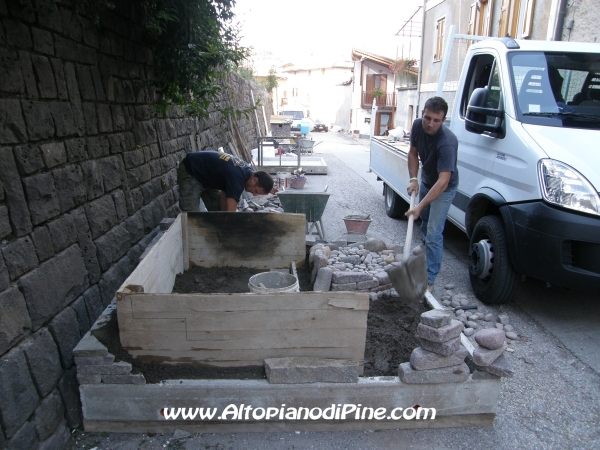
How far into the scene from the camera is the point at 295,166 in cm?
1209

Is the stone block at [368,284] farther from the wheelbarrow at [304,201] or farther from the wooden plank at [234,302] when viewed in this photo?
the wheelbarrow at [304,201]

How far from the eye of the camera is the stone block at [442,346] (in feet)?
7.95

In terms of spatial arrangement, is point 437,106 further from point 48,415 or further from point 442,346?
point 48,415

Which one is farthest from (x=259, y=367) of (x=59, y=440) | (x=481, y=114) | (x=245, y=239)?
(x=481, y=114)

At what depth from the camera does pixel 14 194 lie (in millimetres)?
2154

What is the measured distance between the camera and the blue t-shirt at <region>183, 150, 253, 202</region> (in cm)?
446

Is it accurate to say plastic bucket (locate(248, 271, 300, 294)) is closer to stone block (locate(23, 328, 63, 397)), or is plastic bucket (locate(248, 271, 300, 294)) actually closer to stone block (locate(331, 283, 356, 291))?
stone block (locate(331, 283, 356, 291))

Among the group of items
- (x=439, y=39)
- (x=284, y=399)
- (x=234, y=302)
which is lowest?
(x=284, y=399)

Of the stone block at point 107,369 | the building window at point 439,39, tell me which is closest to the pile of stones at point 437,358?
the stone block at point 107,369

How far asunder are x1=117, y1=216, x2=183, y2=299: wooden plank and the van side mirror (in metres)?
3.01

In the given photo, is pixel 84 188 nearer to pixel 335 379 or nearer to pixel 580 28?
pixel 335 379

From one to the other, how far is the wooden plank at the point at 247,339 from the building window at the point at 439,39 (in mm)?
15483

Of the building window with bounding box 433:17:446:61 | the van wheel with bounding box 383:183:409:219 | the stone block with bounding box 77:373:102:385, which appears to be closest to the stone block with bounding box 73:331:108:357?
the stone block with bounding box 77:373:102:385

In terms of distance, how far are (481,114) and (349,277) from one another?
205cm
